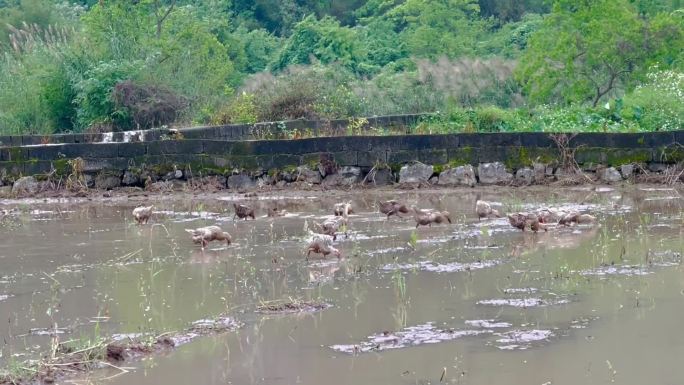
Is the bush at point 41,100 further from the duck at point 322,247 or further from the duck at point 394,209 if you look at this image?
the duck at point 322,247

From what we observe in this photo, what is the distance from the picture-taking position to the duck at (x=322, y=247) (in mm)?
11727

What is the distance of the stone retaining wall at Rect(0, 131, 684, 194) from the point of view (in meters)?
18.3

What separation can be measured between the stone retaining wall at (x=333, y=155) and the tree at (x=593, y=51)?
674 cm

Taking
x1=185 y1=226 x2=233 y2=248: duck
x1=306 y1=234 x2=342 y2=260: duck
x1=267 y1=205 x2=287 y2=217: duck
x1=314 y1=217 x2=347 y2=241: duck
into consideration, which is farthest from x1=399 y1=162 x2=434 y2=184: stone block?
x1=306 y1=234 x2=342 y2=260: duck

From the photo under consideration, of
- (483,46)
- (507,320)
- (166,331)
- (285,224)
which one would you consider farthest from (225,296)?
(483,46)

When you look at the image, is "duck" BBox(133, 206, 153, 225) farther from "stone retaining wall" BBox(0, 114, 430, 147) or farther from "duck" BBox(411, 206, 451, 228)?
"stone retaining wall" BBox(0, 114, 430, 147)

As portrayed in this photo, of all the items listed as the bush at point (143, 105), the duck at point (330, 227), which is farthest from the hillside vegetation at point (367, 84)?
the duck at point (330, 227)

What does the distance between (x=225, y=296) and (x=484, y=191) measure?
8.52 metres

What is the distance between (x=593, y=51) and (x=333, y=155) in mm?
8178

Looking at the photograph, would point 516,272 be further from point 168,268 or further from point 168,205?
point 168,205

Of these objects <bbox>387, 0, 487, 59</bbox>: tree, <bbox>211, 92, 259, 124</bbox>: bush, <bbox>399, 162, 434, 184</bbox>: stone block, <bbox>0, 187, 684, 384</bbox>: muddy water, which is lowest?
<bbox>0, 187, 684, 384</bbox>: muddy water

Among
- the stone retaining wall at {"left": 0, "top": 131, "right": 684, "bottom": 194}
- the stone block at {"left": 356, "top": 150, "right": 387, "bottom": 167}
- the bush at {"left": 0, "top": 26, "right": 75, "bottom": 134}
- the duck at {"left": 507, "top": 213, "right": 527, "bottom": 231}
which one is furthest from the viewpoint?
the bush at {"left": 0, "top": 26, "right": 75, "bottom": 134}

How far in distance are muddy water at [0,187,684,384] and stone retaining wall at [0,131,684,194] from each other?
2.49m

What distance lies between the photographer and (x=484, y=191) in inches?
712
